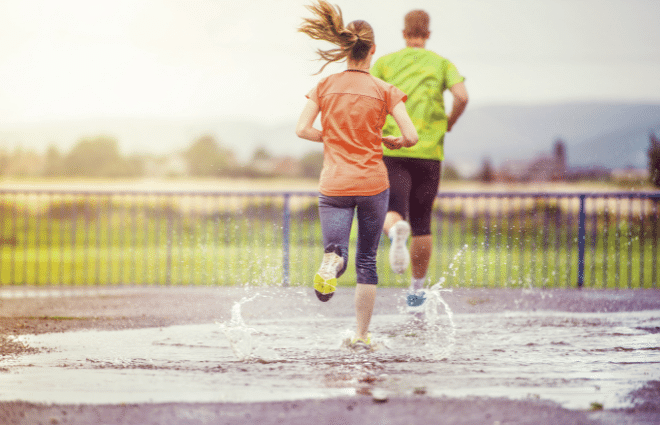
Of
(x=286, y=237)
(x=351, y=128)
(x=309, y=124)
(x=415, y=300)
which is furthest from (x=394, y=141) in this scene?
(x=286, y=237)

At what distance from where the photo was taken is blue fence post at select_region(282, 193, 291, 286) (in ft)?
29.6

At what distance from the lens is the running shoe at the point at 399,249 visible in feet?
17.8

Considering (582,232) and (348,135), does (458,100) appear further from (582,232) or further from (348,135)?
(582,232)

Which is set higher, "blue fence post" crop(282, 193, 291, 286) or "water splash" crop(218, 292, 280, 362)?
"blue fence post" crop(282, 193, 291, 286)

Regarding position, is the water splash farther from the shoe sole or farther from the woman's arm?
the woman's arm

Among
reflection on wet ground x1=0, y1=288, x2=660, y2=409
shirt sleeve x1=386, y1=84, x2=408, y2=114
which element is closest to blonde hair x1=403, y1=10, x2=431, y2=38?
shirt sleeve x1=386, y1=84, x2=408, y2=114

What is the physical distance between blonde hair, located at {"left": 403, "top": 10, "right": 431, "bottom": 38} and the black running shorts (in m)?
1.10

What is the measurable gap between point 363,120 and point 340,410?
198 centimetres

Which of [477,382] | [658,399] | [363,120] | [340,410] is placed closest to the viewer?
[340,410]

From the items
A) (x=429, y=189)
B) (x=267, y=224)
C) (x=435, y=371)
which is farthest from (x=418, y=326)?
(x=267, y=224)

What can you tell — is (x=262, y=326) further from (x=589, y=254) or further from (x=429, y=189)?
(x=589, y=254)

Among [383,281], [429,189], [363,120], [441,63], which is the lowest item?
[383,281]

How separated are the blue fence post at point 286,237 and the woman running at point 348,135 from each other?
4.11 metres

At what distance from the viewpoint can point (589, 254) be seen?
9.57 m
